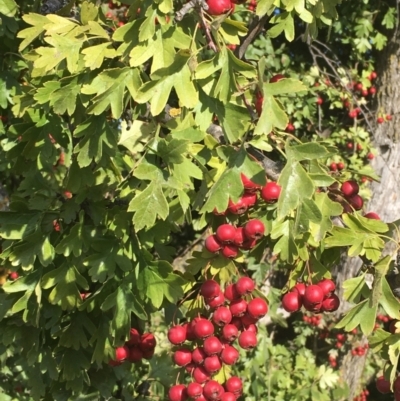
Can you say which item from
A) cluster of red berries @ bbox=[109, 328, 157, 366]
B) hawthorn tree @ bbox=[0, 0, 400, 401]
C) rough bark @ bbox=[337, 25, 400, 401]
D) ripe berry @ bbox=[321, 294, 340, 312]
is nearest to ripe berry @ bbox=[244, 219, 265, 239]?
hawthorn tree @ bbox=[0, 0, 400, 401]

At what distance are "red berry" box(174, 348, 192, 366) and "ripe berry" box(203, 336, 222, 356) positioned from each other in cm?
9

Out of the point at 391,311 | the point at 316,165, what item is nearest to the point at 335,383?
the point at 391,311

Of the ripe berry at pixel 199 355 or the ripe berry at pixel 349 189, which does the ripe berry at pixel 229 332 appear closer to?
the ripe berry at pixel 199 355

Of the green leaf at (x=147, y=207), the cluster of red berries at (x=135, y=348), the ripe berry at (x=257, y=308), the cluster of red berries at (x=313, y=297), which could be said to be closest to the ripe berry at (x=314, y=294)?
the cluster of red berries at (x=313, y=297)

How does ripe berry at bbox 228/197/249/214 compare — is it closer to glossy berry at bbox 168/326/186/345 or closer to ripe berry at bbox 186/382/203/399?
glossy berry at bbox 168/326/186/345

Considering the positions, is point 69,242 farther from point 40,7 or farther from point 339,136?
point 339,136

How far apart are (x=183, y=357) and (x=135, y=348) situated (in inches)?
10.7

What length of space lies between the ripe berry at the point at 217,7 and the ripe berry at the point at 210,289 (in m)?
0.63

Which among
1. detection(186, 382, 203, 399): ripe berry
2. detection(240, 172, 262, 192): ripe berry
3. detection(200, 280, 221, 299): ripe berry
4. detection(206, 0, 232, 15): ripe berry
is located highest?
detection(206, 0, 232, 15): ripe berry

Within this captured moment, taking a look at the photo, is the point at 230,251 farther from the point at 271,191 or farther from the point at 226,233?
the point at 271,191

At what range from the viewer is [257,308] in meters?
1.38

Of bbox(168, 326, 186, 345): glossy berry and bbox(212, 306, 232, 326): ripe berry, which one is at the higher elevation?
bbox(212, 306, 232, 326): ripe berry

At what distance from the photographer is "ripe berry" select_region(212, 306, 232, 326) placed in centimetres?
135

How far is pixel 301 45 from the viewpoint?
12.5 feet
